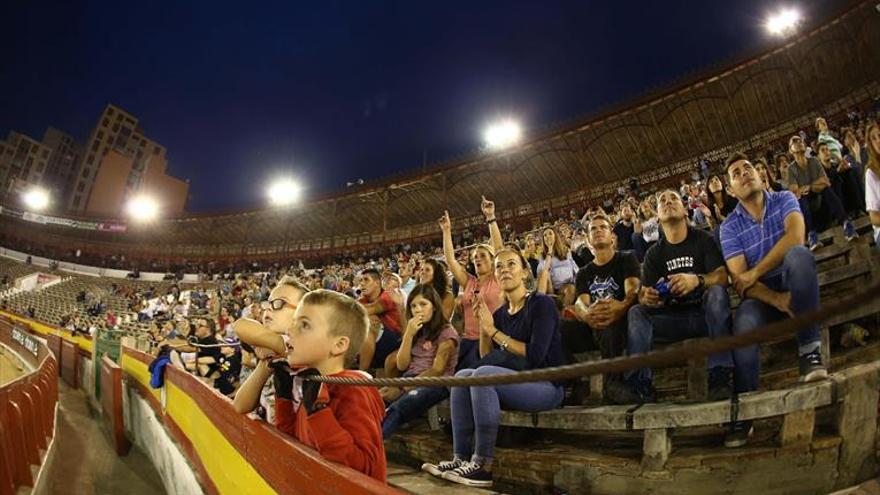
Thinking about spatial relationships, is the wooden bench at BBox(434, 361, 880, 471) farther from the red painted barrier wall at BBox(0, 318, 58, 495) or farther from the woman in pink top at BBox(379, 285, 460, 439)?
the red painted barrier wall at BBox(0, 318, 58, 495)

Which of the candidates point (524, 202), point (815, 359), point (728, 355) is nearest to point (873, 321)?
point (815, 359)

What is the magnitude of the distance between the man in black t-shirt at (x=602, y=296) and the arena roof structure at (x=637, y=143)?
12915mm

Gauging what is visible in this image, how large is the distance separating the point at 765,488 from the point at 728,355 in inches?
24.8

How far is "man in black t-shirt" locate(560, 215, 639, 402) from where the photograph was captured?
311cm

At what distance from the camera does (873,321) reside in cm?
286

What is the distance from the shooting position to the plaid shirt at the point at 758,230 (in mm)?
2787

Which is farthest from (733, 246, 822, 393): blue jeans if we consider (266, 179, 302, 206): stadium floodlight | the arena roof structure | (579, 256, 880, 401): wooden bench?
(266, 179, 302, 206): stadium floodlight

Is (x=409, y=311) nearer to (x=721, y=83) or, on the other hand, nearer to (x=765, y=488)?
(x=765, y=488)

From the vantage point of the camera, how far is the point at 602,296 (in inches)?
136

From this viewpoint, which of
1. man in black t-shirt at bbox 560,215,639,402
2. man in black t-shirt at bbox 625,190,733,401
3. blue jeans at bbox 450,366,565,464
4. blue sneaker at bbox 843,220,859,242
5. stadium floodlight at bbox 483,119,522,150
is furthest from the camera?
stadium floodlight at bbox 483,119,522,150

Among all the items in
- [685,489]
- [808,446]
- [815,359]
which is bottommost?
[685,489]

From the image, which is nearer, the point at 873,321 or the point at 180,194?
the point at 873,321

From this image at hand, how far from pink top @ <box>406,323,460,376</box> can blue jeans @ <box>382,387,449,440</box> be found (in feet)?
0.81

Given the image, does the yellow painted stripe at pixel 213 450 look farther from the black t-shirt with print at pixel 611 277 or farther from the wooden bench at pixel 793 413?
the black t-shirt with print at pixel 611 277
